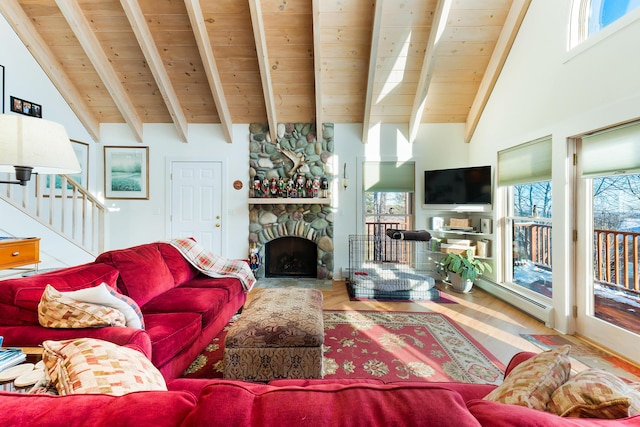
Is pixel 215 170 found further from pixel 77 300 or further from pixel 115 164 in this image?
pixel 77 300

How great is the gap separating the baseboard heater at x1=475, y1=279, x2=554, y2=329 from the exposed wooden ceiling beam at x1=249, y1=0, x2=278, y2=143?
153 inches

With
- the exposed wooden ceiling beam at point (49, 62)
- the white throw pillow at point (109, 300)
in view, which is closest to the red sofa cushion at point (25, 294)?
the white throw pillow at point (109, 300)

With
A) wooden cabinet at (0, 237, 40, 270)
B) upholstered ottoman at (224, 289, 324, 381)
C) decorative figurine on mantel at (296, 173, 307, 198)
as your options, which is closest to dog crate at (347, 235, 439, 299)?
decorative figurine on mantel at (296, 173, 307, 198)

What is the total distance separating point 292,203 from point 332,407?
13.3 ft

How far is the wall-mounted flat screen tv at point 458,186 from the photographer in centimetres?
387

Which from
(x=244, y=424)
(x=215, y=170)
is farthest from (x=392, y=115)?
(x=244, y=424)

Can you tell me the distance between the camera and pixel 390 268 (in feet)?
14.1

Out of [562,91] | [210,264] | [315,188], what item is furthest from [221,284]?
[562,91]

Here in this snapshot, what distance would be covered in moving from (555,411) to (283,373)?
4.70ft

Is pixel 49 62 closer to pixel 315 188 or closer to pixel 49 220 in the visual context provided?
pixel 49 220

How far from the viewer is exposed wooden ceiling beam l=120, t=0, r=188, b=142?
313 centimetres

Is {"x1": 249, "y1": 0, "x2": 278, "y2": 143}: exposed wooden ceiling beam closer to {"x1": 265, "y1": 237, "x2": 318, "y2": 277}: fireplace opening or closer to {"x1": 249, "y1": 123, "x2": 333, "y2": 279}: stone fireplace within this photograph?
{"x1": 249, "y1": 123, "x2": 333, "y2": 279}: stone fireplace

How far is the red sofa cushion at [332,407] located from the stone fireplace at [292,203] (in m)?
4.03

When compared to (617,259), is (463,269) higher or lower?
lower
